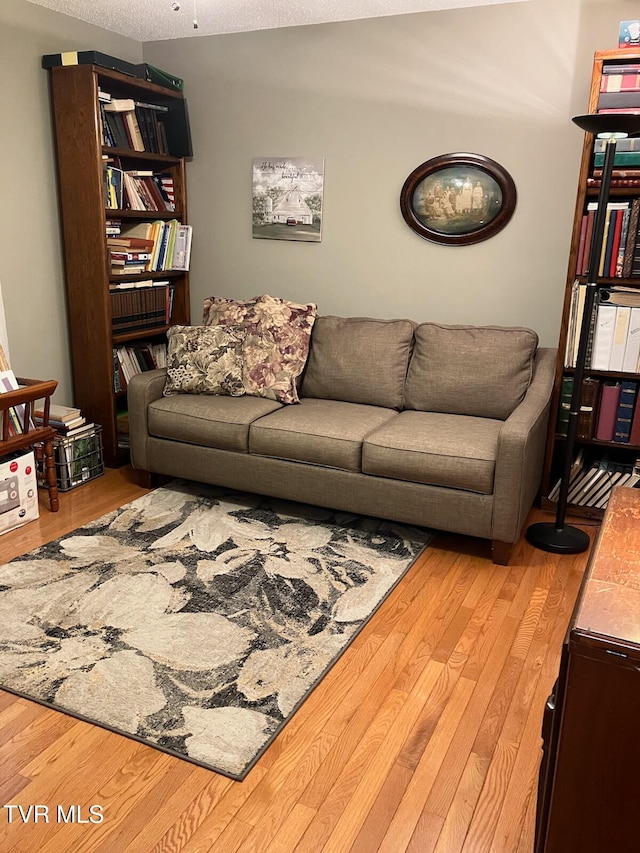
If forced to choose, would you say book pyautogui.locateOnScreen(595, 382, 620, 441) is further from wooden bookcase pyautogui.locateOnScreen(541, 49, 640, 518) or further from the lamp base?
the lamp base

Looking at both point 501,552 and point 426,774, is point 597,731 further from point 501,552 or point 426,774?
point 501,552

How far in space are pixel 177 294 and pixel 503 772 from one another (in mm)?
3517

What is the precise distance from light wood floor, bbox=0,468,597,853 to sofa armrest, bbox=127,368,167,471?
66.3 inches

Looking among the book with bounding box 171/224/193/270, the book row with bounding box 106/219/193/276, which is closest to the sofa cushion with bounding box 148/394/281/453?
the book row with bounding box 106/219/193/276

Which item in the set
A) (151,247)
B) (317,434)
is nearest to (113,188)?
(151,247)

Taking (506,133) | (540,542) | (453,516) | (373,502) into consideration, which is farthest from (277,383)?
(506,133)

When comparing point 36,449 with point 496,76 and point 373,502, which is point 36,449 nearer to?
point 373,502

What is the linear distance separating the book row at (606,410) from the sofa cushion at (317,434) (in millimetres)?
864

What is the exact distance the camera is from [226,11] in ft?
12.2

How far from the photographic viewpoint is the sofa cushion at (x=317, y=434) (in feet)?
10.4

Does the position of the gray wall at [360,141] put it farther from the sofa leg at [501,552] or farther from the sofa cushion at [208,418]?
the sofa leg at [501,552]

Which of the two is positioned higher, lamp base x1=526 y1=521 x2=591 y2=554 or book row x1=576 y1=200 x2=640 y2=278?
book row x1=576 y1=200 x2=640 y2=278

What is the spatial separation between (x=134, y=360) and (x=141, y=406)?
721mm

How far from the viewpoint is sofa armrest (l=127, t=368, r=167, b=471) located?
11.8ft
